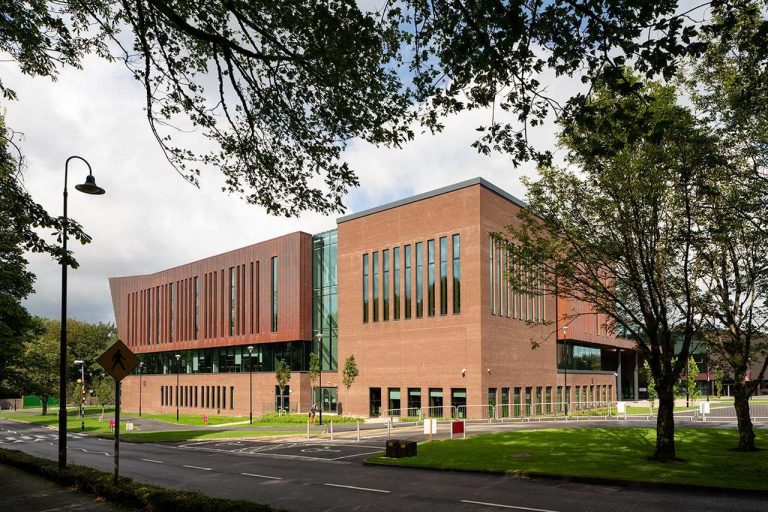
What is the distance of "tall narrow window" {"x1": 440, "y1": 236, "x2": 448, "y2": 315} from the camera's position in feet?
156

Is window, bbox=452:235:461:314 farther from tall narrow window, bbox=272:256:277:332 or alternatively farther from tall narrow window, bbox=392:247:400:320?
tall narrow window, bbox=272:256:277:332

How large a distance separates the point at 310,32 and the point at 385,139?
8.24 ft

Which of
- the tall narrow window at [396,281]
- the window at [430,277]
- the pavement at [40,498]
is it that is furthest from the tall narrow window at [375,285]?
the pavement at [40,498]

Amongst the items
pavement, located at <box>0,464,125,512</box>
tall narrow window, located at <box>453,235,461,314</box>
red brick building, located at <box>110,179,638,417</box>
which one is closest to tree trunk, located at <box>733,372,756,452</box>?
red brick building, located at <box>110,179,638,417</box>

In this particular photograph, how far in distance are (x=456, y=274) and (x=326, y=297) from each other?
18145mm

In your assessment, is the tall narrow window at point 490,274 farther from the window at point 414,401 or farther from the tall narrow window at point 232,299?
the tall narrow window at point 232,299

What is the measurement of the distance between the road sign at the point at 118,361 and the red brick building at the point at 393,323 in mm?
26843

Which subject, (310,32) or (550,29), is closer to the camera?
(550,29)

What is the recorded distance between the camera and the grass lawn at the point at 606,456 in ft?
56.1

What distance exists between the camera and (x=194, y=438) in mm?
40438

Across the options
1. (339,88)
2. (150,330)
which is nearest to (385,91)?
(339,88)

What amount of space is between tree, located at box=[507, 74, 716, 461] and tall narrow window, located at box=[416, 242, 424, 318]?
2513cm

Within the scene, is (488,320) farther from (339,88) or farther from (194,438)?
(339,88)

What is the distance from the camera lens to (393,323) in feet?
168
